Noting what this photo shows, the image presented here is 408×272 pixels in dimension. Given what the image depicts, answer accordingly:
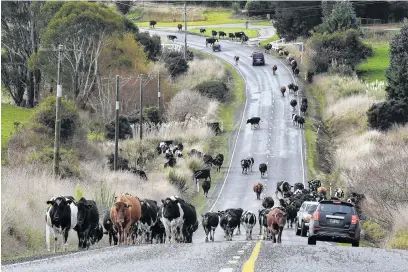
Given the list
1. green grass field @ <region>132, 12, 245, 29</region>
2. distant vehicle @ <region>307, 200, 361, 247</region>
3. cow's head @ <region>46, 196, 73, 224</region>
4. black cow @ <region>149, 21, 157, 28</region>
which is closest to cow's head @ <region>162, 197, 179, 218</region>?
cow's head @ <region>46, 196, 73, 224</region>

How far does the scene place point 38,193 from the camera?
35875mm

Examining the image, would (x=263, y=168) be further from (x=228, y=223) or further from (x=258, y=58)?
(x=258, y=58)

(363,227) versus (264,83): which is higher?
(264,83)

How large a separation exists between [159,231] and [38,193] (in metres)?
6.14

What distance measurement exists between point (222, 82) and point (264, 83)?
6.68 m

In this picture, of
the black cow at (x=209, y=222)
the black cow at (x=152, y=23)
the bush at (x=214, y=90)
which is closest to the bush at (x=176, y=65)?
the bush at (x=214, y=90)

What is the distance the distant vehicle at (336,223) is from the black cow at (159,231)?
500cm

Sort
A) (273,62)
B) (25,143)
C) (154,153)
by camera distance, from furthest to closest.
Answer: (273,62), (154,153), (25,143)

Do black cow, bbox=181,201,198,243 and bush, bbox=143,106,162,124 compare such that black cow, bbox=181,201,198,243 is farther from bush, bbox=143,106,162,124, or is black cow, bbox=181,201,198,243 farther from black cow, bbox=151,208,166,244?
bush, bbox=143,106,162,124

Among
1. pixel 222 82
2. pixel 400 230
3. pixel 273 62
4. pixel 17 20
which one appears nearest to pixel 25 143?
pixel 400 230

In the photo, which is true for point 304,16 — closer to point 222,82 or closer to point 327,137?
point 222,82

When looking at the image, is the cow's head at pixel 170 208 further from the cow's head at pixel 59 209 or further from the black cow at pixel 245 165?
the black cow at pixel 245 165

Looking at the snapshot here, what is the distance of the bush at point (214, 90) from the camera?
100 m

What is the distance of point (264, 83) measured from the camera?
11012 cm
